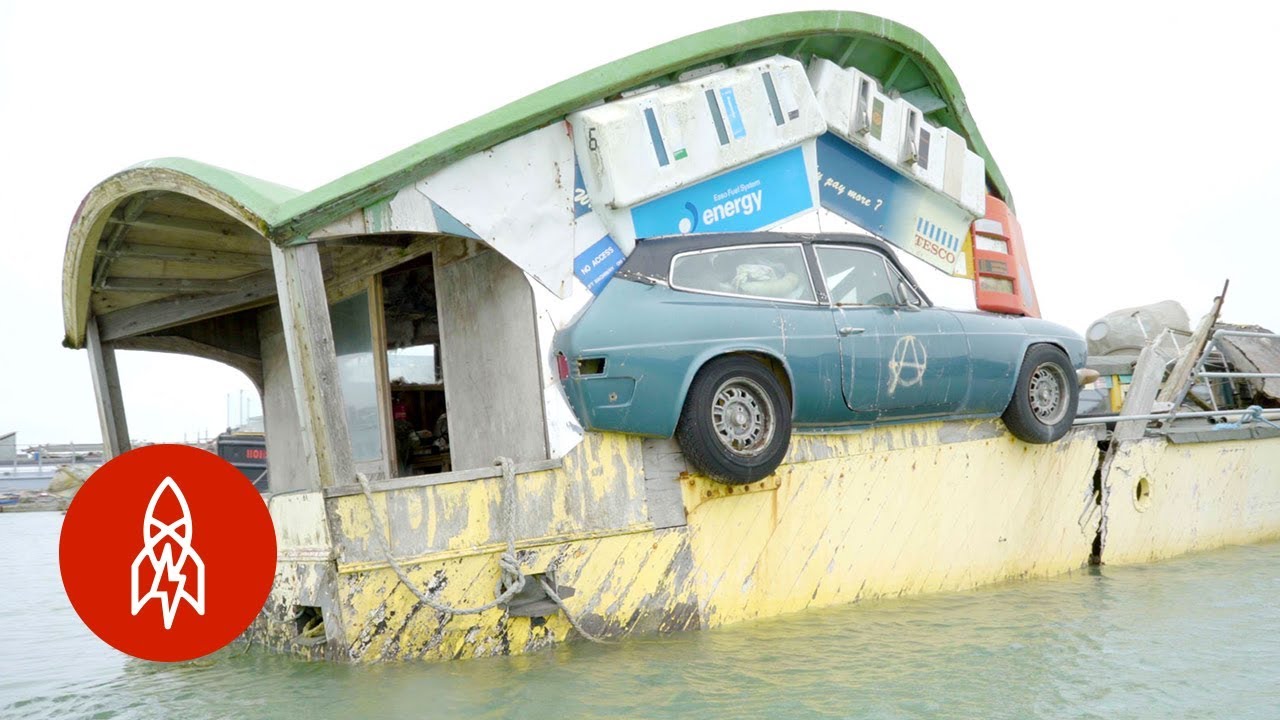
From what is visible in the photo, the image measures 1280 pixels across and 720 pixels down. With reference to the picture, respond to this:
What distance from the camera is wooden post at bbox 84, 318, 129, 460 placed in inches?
391

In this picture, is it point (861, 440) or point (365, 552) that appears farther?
point (861, 440)

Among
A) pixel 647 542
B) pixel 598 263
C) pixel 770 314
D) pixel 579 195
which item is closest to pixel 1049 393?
pixel 770 314

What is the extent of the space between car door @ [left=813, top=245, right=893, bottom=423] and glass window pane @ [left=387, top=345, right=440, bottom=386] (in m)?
3.83

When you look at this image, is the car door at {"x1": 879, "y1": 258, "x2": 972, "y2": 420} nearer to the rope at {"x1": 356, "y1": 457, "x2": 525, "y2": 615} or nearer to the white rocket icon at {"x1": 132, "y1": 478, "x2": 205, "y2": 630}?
the rope at {"x1": 356, "y1": 457, "x2": 525, "y2": 615}

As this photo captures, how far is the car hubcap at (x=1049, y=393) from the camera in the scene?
8.56 meters

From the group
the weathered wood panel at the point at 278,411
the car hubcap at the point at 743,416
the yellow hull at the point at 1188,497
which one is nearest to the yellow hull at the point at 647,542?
the car hubcap at the point at 743,416

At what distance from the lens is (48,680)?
23.8ft

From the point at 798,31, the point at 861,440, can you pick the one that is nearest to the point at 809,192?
the point at 798,31

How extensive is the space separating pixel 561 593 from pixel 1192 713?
3.34m

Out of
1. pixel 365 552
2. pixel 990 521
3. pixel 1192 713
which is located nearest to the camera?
pixel 1192 713

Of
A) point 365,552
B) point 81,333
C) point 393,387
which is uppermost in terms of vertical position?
point 81,333

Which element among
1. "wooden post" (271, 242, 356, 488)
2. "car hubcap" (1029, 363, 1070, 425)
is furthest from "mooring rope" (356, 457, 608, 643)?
"car hubcap" (1029, 363, 1070, 425)

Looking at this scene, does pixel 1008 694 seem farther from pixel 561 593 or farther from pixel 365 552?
pixel 365 552

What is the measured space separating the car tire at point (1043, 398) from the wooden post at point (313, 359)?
512 centimetres
